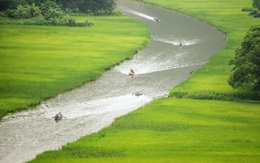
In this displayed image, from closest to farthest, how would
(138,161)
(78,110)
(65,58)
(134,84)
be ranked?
1. (138,161)
2. (78,110)
3. (134,84)
4. (65,58)

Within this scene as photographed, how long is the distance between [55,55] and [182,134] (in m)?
21.2

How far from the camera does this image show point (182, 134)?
27.8 m

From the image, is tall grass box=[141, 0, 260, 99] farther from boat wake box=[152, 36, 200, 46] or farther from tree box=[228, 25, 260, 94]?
boat wake box=[152, 36, 200, 46]

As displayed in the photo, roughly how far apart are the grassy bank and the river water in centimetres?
99

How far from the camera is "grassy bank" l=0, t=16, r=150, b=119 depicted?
35750 millimetres

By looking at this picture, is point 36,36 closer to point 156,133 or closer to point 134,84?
point 134,84

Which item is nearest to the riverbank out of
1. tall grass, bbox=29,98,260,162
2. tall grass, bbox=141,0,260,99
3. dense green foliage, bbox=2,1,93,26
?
tall grass, bbox=29,98,260,162

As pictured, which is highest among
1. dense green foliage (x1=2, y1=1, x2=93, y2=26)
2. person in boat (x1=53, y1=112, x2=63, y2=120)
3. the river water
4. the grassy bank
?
dense green foliage (x1=2, y1=1, x2=93, y2=26)

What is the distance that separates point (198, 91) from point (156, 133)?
29.7 feet

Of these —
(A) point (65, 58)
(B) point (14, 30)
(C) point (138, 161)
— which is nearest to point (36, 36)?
(B) point (14, 30)

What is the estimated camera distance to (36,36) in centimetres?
5428

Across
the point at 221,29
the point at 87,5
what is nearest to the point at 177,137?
the point at 221,29

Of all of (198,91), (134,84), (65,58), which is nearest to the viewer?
(198,91)

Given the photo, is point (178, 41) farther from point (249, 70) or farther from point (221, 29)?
point (249, 70)
